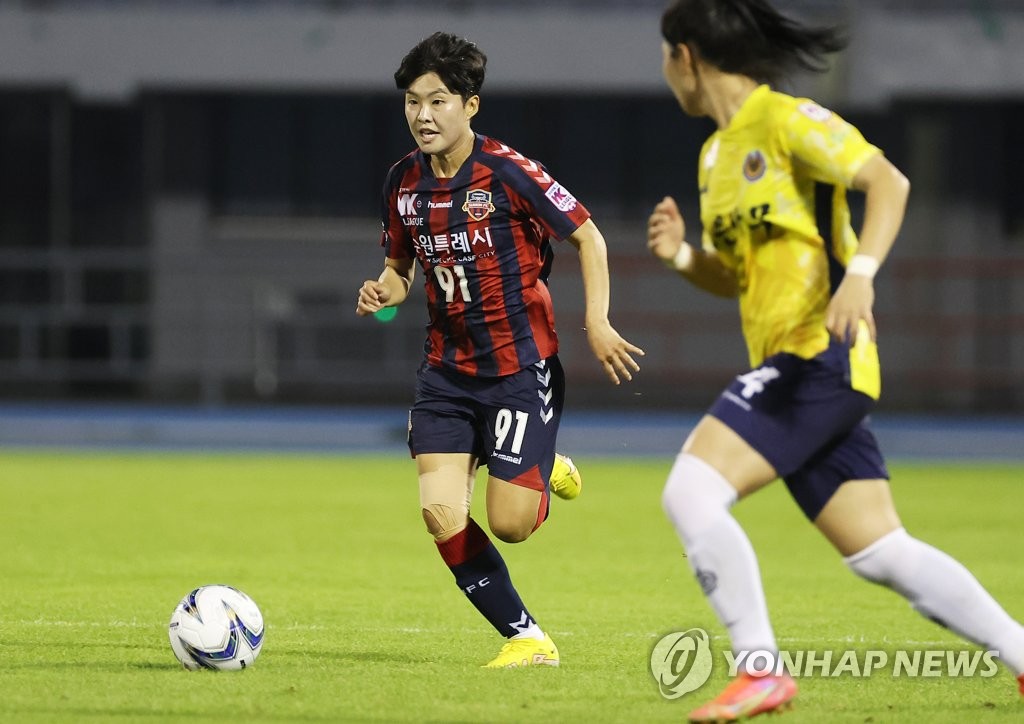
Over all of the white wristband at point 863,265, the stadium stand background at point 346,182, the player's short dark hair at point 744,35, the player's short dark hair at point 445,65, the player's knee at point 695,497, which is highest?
the player's short dark hair at point 744,35

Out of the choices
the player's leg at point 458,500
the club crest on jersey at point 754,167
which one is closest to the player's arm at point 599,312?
the player's leg at point 458,500

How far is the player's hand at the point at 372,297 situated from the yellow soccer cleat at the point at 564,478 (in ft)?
3.32

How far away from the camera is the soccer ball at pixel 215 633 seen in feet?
19.0

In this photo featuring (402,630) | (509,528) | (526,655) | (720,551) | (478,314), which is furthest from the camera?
(402,630)

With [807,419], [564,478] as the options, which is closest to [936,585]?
[807,419]

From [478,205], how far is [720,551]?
2051 millimetres

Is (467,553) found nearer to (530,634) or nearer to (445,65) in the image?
(530,634)

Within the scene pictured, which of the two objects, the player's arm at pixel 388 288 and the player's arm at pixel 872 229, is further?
the player's arm at pixel 388 288

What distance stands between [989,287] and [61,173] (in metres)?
13.2

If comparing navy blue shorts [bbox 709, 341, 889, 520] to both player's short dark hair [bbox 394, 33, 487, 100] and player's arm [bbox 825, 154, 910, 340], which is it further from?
player's short dark hair [bbox 394, 33, 487, 100]

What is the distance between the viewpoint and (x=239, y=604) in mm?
5949

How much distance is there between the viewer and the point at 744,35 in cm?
474

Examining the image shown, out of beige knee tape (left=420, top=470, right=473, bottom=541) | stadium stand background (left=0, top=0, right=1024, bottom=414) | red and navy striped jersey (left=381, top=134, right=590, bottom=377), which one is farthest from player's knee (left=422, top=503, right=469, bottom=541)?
stadium stand background (left=0, top=0, right=1024, bottom=414)

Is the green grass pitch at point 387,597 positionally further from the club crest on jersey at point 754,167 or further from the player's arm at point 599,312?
the club crest on jersey at point 754,167
